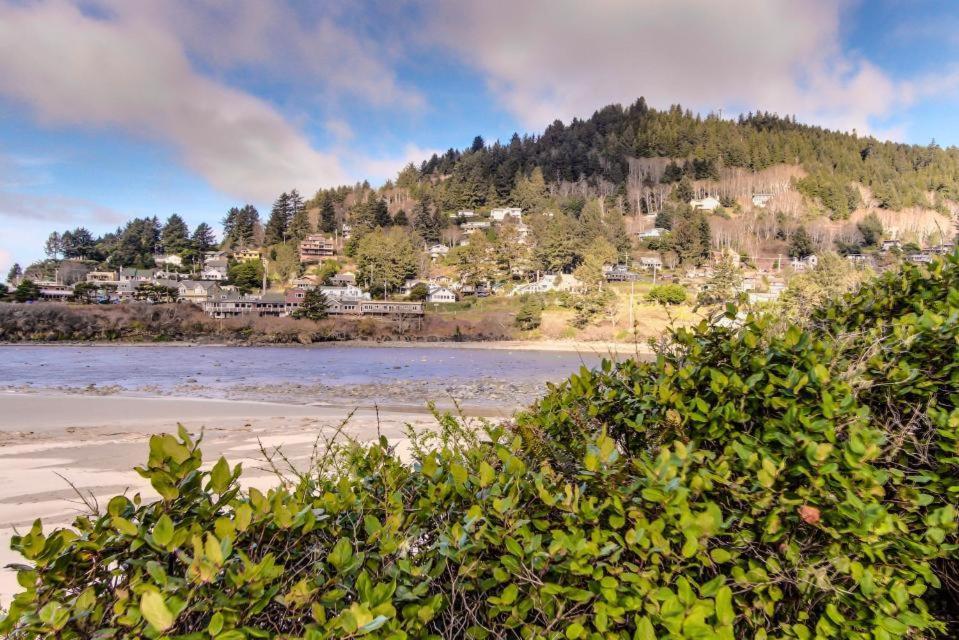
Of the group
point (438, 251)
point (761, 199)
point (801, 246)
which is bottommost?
point (801, 246)

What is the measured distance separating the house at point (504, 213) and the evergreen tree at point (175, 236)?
2979 inches

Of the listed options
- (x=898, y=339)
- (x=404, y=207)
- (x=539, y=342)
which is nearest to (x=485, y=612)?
(x=898, y=339)

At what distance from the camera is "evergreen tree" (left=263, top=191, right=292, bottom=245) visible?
113 m

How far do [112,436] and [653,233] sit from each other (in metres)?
107

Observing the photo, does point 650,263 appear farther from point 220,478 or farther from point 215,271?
point 220,478

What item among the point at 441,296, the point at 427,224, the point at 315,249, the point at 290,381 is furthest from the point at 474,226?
the point at 290,381

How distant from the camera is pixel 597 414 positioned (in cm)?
208

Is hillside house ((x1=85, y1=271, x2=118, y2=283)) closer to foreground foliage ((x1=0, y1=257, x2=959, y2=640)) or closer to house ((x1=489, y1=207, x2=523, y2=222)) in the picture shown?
house ((x1=489, y1=207, x2=523, y2=222))

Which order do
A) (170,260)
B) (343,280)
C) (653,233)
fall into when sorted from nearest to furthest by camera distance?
1. (343,280)
2. (653,233)
3. (170,260)

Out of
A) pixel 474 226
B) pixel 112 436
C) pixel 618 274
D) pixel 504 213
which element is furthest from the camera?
pixel 504 213

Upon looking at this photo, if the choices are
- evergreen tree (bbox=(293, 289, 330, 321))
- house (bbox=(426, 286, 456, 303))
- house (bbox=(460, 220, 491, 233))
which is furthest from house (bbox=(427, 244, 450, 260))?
evergreen tree (bbox=(293, 289, 330, 321))

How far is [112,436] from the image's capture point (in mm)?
9430

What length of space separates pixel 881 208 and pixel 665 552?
A: 496 ft

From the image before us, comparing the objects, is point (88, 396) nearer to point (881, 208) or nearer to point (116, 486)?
point (116, 486)
